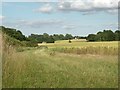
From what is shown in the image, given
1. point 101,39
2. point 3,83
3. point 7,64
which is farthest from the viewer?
point 101,39

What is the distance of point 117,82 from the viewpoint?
9281 millimetres

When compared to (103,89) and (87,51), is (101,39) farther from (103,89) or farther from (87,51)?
(103,89)

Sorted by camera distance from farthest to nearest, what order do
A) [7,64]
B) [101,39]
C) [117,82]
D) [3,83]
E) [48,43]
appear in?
[101,39], [48,43], [117,82], [7,64], [3,83]

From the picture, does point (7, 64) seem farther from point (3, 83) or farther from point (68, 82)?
point (68, 82)

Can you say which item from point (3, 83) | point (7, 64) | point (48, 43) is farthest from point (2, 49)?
point (48, 43)

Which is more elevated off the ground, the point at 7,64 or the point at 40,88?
the point at 7,64

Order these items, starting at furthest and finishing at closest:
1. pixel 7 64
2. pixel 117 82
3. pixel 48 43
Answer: pixel 48 43, pixel 117 82, pixel 7 64

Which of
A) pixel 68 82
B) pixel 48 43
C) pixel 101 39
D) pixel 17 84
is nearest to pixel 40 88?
pixel 17 84

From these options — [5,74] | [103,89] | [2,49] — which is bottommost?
[103,89]

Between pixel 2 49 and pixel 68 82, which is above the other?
pixel 2 49

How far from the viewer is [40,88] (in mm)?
7973

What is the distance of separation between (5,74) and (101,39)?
1965 centimetres

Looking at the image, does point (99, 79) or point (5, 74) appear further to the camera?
point (99, 79)

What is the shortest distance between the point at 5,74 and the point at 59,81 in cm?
169
